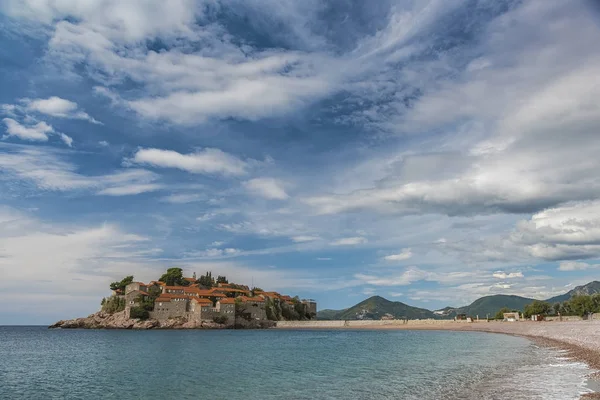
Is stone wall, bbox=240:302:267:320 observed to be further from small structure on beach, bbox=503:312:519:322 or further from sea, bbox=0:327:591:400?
sea, bbox=0:327:591:400

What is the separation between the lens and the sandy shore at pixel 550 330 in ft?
131

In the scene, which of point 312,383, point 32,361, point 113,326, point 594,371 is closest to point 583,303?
point 594,371

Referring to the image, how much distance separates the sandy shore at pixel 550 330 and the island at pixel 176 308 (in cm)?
1378

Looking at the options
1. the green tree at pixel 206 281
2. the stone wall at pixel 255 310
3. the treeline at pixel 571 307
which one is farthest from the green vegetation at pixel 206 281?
the treeline at pixel 571 307

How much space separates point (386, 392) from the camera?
2678 cm

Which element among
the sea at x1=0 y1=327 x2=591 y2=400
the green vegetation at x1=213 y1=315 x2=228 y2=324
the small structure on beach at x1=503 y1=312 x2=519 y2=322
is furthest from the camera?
the green vegetation at x1=213 y1=315 x2=228 y2=324

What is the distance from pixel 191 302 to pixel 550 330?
112 m

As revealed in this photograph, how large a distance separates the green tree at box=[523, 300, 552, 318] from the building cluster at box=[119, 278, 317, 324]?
294 ft

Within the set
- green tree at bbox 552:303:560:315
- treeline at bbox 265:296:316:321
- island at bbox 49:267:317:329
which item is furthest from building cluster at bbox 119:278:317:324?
green tree at bbox 552:303:560:315

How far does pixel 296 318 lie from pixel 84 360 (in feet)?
461

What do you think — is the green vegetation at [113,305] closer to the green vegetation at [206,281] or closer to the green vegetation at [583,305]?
the green vegetation at [206,281]

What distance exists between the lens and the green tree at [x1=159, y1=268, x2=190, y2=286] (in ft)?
564

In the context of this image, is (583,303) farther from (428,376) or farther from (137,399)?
(137,399)

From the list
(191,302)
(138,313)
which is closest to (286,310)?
(191,302)
